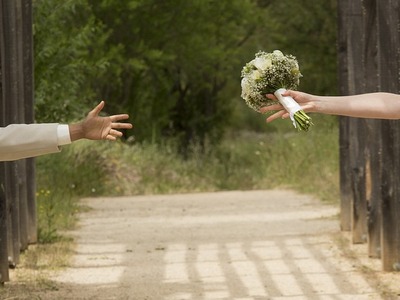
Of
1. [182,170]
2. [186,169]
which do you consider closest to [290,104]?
[182,170]

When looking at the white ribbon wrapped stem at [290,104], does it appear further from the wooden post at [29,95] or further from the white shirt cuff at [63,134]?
the wooden post at [29,95]

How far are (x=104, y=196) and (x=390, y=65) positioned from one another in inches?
471

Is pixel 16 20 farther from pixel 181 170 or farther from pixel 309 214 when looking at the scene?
pixel 181 170

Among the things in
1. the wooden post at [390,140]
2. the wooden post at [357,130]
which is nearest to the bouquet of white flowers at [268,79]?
the wooden post at [390,140]

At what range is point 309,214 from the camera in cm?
1764

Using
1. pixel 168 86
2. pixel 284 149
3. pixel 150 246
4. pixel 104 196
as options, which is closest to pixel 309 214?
pixel 150 246

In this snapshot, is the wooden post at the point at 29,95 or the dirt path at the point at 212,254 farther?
the wooden post at the point at 29,95

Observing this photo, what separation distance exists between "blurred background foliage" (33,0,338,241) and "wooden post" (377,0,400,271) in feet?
24.2

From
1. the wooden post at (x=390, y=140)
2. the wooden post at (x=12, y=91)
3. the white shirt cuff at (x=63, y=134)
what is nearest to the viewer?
the white shirt cuff at (x=63, y=134)

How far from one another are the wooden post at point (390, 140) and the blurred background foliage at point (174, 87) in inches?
291

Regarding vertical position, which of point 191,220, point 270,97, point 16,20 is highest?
point 16,20

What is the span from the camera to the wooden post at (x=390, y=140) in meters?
11.0

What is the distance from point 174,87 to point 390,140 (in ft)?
72.4

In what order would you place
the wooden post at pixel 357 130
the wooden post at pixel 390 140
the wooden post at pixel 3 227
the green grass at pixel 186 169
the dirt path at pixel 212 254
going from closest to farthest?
the dirt path at pixel 212 254 → the wooden post at pixel 3 227 → the wooden post at pixel 390 140 → the wooden post at pixel 357 130 → the green grass at pixel 186 169
